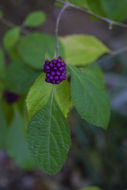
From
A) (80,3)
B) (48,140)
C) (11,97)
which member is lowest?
(11,97)

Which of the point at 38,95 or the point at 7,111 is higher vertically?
the point at 38,95

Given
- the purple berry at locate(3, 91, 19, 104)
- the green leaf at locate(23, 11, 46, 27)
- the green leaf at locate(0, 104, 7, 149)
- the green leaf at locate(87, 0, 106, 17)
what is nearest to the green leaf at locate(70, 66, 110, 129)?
the green leaf at locate(87, 0, 106, 17)

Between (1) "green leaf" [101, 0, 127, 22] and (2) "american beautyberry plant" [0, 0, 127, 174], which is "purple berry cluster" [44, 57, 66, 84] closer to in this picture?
(2) "american beautyberry plant" [0, 0, 127, 174]

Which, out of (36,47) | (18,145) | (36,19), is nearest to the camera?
(36,47)

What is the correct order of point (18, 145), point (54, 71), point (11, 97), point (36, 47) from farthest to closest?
point (18, 145), point (11, 97), point (36, 47), point (54, 71)

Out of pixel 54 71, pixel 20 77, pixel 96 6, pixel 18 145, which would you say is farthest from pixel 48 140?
pixel 18 145

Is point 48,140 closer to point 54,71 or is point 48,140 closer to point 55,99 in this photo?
point 55,99

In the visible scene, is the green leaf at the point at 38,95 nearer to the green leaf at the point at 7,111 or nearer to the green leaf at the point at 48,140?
the green leaf at the point at 48,140
